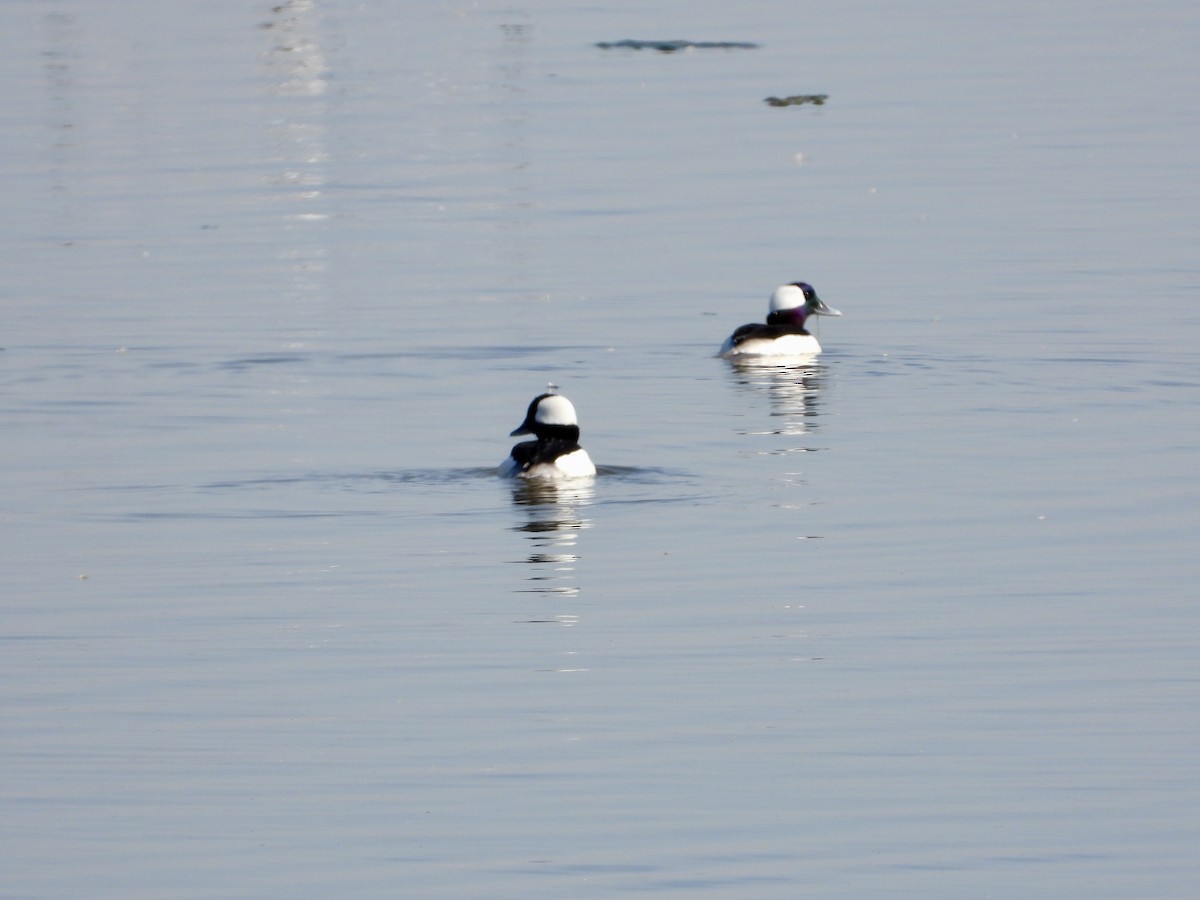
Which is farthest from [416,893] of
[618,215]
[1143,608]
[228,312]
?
[618,215]

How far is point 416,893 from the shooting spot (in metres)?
7.77

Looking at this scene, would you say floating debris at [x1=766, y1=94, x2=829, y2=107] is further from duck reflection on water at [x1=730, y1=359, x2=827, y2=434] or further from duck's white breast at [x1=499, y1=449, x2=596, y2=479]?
duck's white breast at [x1=499, y1=449, x2=596, y2=479]

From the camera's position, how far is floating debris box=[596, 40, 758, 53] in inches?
1640

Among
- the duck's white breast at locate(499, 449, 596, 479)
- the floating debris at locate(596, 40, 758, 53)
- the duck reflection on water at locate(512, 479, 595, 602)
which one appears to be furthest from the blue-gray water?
the floating debris at locate(596, 40, 758, 53)

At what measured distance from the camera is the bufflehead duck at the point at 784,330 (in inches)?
776

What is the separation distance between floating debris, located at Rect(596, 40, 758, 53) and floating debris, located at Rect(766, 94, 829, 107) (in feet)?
23.6

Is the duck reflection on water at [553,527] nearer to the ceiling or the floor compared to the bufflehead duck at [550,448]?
nearer to the floor

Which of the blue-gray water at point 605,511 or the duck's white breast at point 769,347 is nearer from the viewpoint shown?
the blue-gray water at point 605,511

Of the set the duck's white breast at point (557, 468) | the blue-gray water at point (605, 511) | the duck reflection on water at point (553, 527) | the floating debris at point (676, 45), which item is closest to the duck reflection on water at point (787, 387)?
the blue-gray water at point (605, 511)

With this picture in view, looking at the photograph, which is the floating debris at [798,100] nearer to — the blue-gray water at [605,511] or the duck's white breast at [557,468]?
the blue-gray water at [605,511]

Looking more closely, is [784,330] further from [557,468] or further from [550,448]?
[557,468]

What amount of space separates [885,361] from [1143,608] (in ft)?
26.0

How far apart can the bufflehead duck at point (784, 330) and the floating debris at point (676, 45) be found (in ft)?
68.3

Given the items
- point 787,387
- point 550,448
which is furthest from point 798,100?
point 550,448
